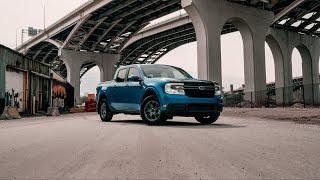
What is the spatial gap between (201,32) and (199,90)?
20.8 meters

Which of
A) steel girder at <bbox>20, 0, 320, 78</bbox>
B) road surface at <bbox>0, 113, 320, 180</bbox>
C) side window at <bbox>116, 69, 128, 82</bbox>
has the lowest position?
road surface at <bbox>0, 113, 320, 180</bbox>

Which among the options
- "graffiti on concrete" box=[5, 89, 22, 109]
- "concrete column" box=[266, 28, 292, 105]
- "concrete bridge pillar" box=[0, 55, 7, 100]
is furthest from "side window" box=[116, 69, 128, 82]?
"concrete column" box=[266, 28, 292, 105]

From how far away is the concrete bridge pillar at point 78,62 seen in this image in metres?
57.7

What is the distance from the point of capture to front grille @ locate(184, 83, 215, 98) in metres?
10.6

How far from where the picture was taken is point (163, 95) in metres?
10.4

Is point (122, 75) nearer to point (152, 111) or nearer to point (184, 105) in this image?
point (152, 111)

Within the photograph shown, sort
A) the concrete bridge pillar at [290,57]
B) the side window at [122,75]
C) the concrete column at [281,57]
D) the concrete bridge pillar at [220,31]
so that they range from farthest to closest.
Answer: the concrete column at [281,57], the concrete bridge pillar at [290,57], the concrete bridge pillar at [220,31], the side window at [122,75]

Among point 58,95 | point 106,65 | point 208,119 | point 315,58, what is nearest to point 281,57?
point 315,58

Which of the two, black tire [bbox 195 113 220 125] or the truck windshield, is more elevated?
the truck windshield

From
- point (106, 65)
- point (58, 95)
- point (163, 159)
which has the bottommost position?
point (163, 159)

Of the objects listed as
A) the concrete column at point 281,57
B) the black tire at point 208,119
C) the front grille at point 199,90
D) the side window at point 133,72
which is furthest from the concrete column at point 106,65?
the front grille at point 199,90

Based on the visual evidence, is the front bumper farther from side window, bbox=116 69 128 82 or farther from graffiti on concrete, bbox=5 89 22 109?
graffiti on concrete, bbox=5 89 22 109

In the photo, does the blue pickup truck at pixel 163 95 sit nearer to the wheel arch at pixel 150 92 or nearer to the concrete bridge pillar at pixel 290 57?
the wheel arch at pixel 150 92

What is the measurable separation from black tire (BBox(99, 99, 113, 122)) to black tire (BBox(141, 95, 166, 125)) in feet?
8.14
